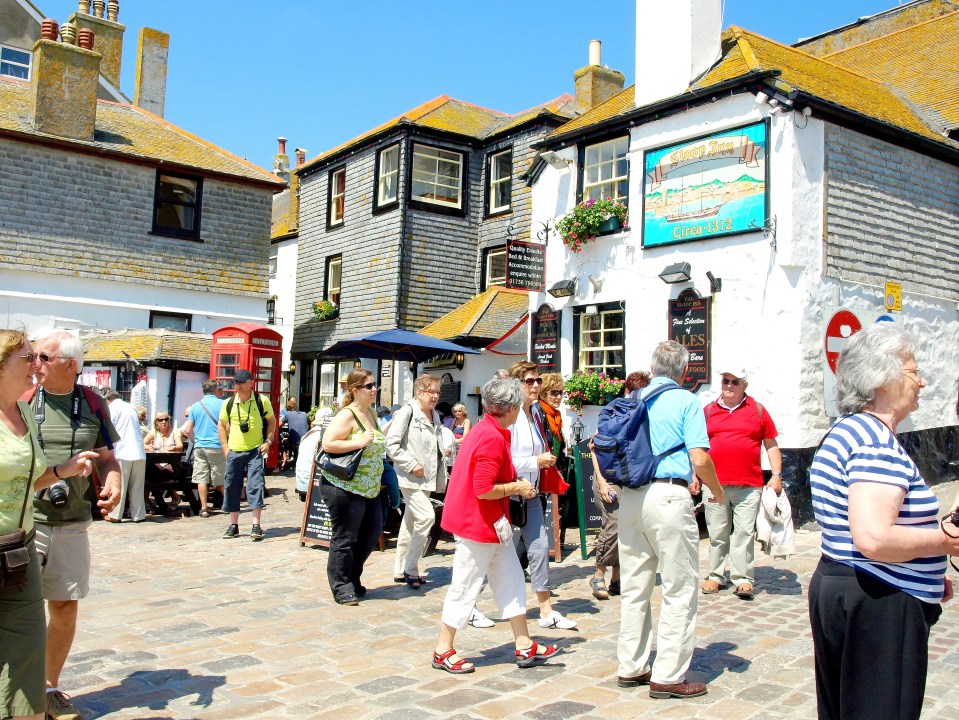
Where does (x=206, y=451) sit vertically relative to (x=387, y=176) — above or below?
below

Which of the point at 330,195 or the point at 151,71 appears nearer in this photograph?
the point at 330,195

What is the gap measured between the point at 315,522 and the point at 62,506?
17.2 ft

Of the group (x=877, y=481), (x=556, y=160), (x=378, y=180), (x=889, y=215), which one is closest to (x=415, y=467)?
(x=877, y=481)

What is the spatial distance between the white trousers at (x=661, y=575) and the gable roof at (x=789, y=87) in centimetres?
812

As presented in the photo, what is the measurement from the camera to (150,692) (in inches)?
183

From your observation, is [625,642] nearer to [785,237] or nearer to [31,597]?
[31,597]

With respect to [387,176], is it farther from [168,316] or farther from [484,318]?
[168,316]

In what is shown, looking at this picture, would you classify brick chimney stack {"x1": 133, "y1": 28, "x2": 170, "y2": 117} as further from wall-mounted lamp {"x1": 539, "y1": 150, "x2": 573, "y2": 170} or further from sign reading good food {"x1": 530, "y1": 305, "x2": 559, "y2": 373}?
sign reading good food {"x1": 530, "y1": 305, "x2": 559, "y2": 373}

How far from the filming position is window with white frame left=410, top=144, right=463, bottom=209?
65.4 ft

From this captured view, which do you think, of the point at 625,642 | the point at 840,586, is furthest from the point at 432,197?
the point at 840,586

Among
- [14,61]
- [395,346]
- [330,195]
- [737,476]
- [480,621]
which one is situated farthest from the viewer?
[14,61]

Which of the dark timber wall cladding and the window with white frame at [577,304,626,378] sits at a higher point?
the dark timber wall cladding

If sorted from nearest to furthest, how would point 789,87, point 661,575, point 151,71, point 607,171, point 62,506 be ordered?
point 62,506 → point 661,575 → point 789,87 → point 607,171 → point 151,71

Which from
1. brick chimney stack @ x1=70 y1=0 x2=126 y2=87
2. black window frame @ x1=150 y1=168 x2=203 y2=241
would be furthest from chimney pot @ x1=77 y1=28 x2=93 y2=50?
brick chimney stack @ x1=70 y1=0 x2=126 y2=87
